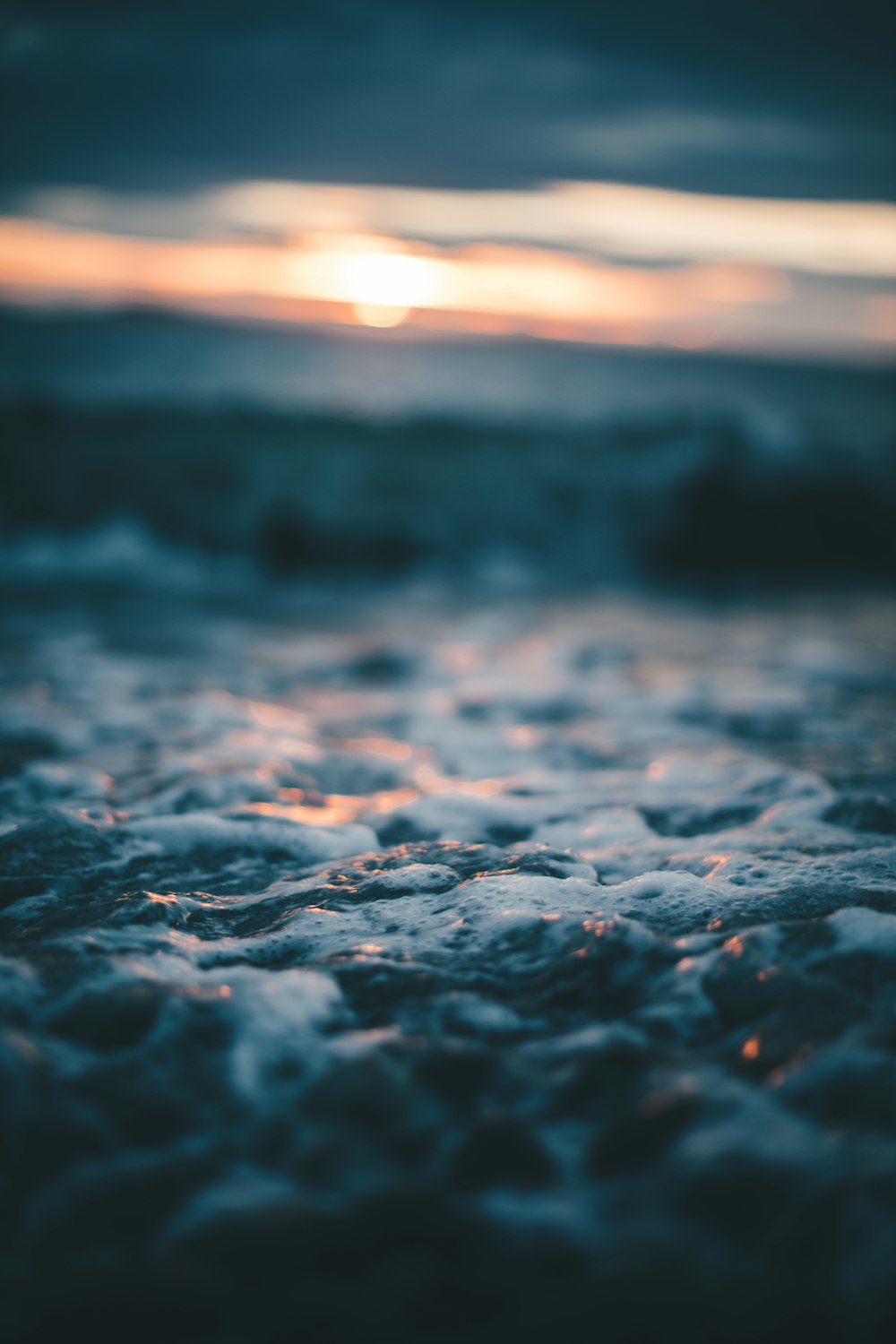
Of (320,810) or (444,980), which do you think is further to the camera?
(320,810)

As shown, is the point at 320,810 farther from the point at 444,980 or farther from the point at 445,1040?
the point at 445,1040

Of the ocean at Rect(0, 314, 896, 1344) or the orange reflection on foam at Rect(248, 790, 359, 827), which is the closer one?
the ocean at Rect(0, 314, 896, 1344)

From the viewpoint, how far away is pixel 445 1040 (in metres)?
1.67

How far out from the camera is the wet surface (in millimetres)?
1204

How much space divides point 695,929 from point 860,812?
1098 mm

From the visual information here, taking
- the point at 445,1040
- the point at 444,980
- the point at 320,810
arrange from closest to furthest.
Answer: the point at 445,1040, the point at 444,980, the point at 320,810

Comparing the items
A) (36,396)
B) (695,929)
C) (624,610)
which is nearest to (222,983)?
(695,929)

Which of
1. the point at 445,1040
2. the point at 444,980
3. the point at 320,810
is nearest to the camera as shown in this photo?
the point at 445,1040

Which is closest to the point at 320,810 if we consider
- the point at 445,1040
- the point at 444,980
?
the point at 444,980

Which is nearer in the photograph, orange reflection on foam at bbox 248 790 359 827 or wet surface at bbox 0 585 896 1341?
wet surface at bbox 0 585 896 1341

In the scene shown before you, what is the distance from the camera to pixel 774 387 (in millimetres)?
37625

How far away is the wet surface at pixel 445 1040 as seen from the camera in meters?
1.20

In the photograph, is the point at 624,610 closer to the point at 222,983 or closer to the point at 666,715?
the point at 666,715

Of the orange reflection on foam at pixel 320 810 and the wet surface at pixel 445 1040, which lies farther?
the orange reflection on foam at pixel 320 810
